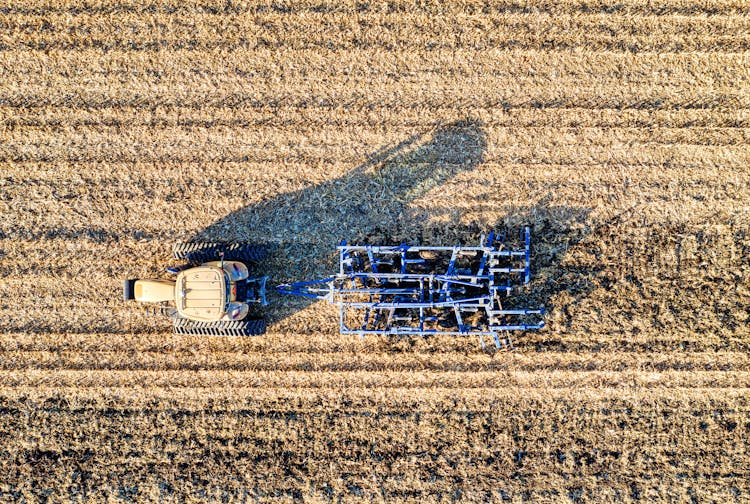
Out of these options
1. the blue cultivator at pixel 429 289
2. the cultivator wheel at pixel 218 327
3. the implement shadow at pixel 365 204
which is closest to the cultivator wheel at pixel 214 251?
the implement shadow at pixel 365 204

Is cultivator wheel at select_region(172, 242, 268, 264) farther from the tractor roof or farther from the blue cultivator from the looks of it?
the blue cultivator

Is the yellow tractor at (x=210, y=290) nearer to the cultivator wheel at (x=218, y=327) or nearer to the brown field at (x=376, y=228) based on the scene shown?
the cultivator wheel at (x=218, y=327)

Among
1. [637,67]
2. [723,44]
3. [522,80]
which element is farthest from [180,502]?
[723,44]

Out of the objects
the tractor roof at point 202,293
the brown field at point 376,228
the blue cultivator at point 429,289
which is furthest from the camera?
the brown field at point 376,228

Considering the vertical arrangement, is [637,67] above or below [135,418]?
above

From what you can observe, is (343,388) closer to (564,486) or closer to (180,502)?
(180,502)
